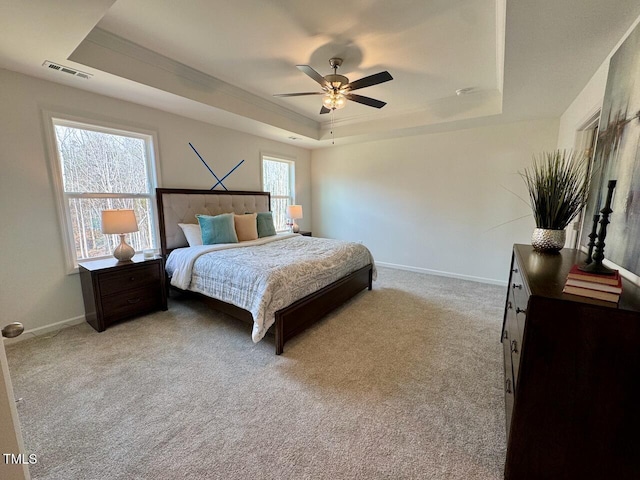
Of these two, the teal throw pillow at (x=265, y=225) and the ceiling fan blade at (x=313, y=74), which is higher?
the ceiling fan blade at (x=313, y=74)

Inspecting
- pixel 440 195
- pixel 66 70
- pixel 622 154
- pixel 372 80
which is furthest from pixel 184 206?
pixel 622 154

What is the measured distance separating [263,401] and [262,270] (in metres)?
1.04

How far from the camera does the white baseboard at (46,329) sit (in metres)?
2.51

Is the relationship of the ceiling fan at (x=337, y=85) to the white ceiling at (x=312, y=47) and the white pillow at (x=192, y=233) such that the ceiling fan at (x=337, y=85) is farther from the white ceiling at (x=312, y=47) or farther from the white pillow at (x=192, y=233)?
the white pillow at (x=192, y=233)

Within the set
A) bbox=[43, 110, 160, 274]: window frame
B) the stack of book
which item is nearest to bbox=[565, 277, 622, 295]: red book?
the stack of book

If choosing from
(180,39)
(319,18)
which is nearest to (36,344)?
(180,39)

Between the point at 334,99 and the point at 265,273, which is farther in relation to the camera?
the point at 334,99

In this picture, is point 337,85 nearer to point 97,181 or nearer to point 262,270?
point 262,270

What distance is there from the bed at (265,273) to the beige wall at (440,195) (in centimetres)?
152

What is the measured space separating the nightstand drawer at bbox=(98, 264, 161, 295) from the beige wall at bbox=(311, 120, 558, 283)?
143 inches

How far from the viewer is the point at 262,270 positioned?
2430mm

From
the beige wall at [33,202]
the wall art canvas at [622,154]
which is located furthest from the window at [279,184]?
the wall art canvas at [622,154]

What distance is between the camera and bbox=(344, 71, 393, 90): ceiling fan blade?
2.34 metres

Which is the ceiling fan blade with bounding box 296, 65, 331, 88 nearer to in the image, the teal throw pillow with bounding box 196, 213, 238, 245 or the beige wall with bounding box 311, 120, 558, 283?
the teal throw pillow with bounding box 196, 213, 238, 245
